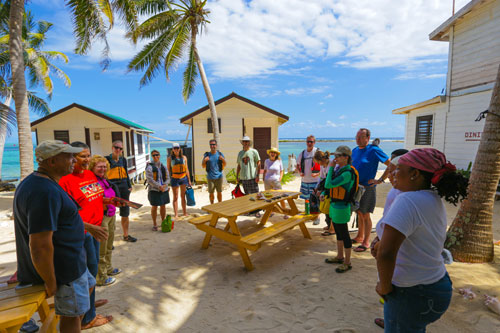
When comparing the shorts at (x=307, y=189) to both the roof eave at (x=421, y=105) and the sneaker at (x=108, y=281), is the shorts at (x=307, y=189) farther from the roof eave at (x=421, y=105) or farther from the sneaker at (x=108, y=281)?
the roof eave at (x=421, y=105)

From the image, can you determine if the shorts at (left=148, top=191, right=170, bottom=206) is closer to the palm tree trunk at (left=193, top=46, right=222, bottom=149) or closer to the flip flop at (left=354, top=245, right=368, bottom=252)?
the flip flop at (left=354, top=245, right=368, bottom=252)

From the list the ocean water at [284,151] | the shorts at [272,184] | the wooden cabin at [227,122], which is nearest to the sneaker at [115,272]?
the shorts at [272,184]

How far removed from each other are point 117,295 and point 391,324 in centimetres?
331

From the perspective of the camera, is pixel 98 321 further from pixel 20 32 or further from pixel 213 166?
pixel 20 32

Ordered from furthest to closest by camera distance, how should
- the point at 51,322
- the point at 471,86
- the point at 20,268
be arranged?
1. the point at 471,86
2. the point at 51,322
3. the point at 20,268

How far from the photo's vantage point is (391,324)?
1.59 meters

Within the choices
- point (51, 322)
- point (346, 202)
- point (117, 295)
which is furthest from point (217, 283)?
point (346, 202)

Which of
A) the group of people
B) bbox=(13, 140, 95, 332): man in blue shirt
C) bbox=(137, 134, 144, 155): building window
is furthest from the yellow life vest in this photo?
A: bbox=(137, 134, 144, 155): building window

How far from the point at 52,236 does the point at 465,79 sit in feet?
41.8

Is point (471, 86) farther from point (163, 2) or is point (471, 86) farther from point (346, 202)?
point (163, 2)

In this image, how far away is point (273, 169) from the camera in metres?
6.50

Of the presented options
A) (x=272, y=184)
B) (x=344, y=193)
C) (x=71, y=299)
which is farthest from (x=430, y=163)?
(x=272, y=184)

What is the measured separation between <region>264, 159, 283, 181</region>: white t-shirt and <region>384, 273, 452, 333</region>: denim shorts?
5.00 m

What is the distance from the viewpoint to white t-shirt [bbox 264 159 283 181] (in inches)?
255
